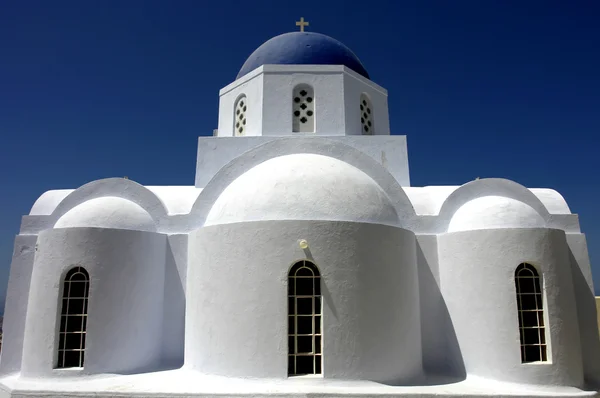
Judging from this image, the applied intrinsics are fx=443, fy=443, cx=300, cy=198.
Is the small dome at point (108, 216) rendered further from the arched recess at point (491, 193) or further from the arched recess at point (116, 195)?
the arched recess at point (491, 193)

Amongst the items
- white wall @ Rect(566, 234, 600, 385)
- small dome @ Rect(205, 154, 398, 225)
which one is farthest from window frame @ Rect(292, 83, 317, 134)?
white wall @ Rect(566, 234, 600, 385)

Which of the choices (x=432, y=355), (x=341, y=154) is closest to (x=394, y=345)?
(x=432, y=355)

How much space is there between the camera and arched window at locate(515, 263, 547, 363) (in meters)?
8.16

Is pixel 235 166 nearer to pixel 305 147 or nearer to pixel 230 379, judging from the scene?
pixel 305 147

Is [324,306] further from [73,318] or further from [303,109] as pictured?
[303,109]

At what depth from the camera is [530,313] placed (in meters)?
8.34

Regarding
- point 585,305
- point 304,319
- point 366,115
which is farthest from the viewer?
point 366,115

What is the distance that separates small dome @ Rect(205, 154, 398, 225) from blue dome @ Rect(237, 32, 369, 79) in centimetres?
417

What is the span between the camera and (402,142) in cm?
1159

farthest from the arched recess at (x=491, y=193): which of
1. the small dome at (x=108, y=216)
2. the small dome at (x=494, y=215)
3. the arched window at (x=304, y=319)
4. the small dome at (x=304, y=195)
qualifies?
the small dome at (x=108, y=216)

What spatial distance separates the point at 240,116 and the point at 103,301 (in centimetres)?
624

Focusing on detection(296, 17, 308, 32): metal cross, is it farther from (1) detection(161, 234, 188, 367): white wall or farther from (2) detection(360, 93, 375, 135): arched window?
(1) detection(161, 234, 188, 367): white wall

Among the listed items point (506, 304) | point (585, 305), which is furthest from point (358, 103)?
point (585, 305)

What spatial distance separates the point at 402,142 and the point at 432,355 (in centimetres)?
535
